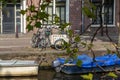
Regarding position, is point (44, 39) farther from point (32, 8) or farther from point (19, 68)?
point (32, 8)

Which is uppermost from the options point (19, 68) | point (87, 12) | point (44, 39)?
point (87, 12)

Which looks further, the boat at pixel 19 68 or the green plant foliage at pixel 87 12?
the boat at pixel 19 68

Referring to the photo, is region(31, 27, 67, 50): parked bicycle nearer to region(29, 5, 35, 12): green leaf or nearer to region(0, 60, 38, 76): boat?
region(0, 60, 38, 76): boat

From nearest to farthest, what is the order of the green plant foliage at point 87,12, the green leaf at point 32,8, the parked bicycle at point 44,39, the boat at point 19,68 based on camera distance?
the green plant foliage at point 87,12, the green leaf at point 32,8, the boat at point 19,68, the parked bicycle at point 44,39

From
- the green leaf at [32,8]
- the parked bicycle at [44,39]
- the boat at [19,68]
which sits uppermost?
the green leaf at [32,8]

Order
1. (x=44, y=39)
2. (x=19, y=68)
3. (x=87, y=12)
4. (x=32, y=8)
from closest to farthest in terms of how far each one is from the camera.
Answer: (x=87, y=12)
(x=32, y=8)
(x=19, y=68)
(x=44, y=39)

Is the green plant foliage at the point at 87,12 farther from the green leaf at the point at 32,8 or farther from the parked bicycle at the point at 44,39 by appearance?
the parked bicycle at the point at 44,39

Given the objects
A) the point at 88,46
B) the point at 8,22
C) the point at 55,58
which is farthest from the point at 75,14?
the point at 88,46

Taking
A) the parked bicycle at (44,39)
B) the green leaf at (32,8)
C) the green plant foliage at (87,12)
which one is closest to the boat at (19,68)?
the parked bicycle at (44,39)

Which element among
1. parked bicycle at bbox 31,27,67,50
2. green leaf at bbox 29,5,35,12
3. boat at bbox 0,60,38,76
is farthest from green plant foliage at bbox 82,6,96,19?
parked bicycle at bbox 31,27,67,50

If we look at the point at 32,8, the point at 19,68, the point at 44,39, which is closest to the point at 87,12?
the point at 32,8

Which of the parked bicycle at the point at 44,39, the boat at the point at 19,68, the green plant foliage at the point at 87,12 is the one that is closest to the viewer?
the green plant foliage at the point at 87,12

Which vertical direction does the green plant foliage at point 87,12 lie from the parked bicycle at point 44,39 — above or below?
above

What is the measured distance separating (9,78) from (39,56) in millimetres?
1803
